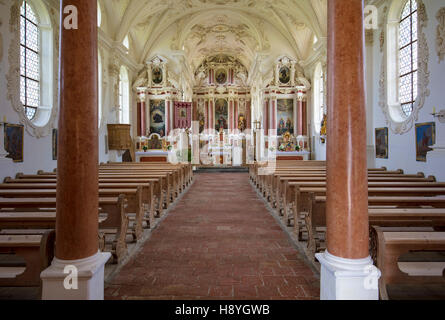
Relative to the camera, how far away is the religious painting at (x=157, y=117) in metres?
19.1

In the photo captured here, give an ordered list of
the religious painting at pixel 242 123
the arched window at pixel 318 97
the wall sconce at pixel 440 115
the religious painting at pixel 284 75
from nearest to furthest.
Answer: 1. the wall sconce at pixel 440 115
2. the arched window at pixel 318 97
3. the religious painting at pixel 284 75
4. the religious painting at pixel 242 123

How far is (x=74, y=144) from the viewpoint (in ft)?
8.14

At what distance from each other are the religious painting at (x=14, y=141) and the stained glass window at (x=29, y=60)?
1184mm

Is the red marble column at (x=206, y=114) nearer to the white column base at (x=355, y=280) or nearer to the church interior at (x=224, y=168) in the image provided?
the church interior at (x=224, y=168)

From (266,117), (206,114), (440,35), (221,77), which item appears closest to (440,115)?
(440,35)

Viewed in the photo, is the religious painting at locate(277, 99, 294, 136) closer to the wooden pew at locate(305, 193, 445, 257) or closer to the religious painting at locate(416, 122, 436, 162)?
the religious painting at locate(416, 122, 436, 162)

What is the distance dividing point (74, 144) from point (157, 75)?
58.4ft

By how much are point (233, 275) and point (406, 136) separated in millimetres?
7810

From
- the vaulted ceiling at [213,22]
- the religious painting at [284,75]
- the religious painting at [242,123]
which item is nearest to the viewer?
the vaulted ceiling at [213,22]

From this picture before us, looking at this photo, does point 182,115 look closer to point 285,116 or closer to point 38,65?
point 285,116

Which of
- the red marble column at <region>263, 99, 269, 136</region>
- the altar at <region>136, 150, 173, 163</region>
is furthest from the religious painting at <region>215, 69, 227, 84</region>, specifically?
the altar at <region>136, 150, 173, 163</region>

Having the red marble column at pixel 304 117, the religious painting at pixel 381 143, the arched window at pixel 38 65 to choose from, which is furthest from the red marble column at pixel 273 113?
the arched window at pixel 38 65

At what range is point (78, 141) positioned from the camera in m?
2.49

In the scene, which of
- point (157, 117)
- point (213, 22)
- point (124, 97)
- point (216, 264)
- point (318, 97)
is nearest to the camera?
point (216, 264)
